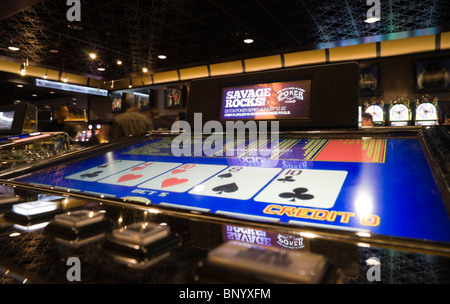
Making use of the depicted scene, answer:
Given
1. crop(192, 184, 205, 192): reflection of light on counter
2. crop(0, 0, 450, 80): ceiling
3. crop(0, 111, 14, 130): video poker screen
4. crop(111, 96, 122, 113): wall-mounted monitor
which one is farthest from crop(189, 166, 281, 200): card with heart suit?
crop(111, 96, 122, 113): wall-mounted monitor

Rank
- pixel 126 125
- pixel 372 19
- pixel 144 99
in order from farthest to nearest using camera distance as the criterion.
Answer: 1. pixel 144 99
2. pixel 372 19
3. pixel 126 125

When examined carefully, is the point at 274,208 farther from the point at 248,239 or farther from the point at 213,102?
the point at 213,102

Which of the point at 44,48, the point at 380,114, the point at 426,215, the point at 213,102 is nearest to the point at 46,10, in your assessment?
the point at 44,48

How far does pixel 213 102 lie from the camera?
1383 mm

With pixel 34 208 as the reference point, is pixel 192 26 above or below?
above

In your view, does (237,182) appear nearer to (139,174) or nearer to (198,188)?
(198,188)

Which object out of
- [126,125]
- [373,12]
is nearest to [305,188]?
[126,125]

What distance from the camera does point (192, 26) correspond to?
18.5 feet

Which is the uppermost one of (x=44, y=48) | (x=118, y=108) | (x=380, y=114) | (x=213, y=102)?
(x=44, y=48)

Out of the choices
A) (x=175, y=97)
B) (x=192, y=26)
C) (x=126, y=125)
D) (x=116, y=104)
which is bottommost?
Answer: (x=126, y=125)

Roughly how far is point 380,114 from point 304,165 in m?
6.58

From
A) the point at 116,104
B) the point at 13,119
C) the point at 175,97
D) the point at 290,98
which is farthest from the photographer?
the point at 116,104

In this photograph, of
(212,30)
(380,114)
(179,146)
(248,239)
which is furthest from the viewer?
(380,114)

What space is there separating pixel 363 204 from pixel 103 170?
885 mm
